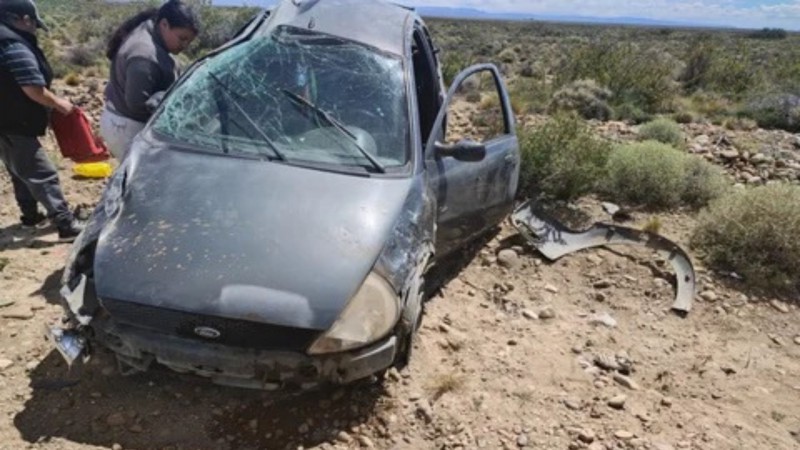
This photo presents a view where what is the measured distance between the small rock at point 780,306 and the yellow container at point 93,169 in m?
5.69

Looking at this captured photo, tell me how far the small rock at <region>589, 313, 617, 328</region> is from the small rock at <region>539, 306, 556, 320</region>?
27 centimetres

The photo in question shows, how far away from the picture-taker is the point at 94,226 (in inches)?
114

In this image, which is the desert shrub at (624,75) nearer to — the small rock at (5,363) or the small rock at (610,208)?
the small rock at (610,208)

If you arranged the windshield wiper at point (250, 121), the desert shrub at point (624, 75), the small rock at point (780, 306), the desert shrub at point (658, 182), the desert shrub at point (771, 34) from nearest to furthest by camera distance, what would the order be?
A: the windshield wiper at point (250, 121), the small rock at point (780, 306), the desert shrub at point (658, 182), the desert shrub at point (624, 75), the desert shrub at point (771, 34)

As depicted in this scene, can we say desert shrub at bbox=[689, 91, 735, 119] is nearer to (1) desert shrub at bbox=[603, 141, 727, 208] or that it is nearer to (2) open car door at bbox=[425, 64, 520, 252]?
(1) desert shrub at bbox=[603, 141, 727, 208]

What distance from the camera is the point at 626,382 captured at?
3.62 metres

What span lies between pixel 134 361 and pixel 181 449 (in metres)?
0.44

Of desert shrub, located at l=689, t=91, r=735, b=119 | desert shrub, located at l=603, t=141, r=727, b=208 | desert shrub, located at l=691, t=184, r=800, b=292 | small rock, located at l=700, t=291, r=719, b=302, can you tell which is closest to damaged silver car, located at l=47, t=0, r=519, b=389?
small rock, located at l=700, t=291, r=719, b=302

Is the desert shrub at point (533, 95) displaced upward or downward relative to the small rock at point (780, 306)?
downward

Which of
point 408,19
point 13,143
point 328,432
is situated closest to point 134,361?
point 328,432

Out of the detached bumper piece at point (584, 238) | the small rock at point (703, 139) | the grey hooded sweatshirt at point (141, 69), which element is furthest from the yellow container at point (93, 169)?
the small rock at point (703, 139)

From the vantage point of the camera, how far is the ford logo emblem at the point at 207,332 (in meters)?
2.46

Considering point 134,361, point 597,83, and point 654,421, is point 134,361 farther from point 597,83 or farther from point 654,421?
point 597,83

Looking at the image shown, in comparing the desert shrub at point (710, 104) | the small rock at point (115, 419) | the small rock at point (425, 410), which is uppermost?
the small rock at point (115, 419)
